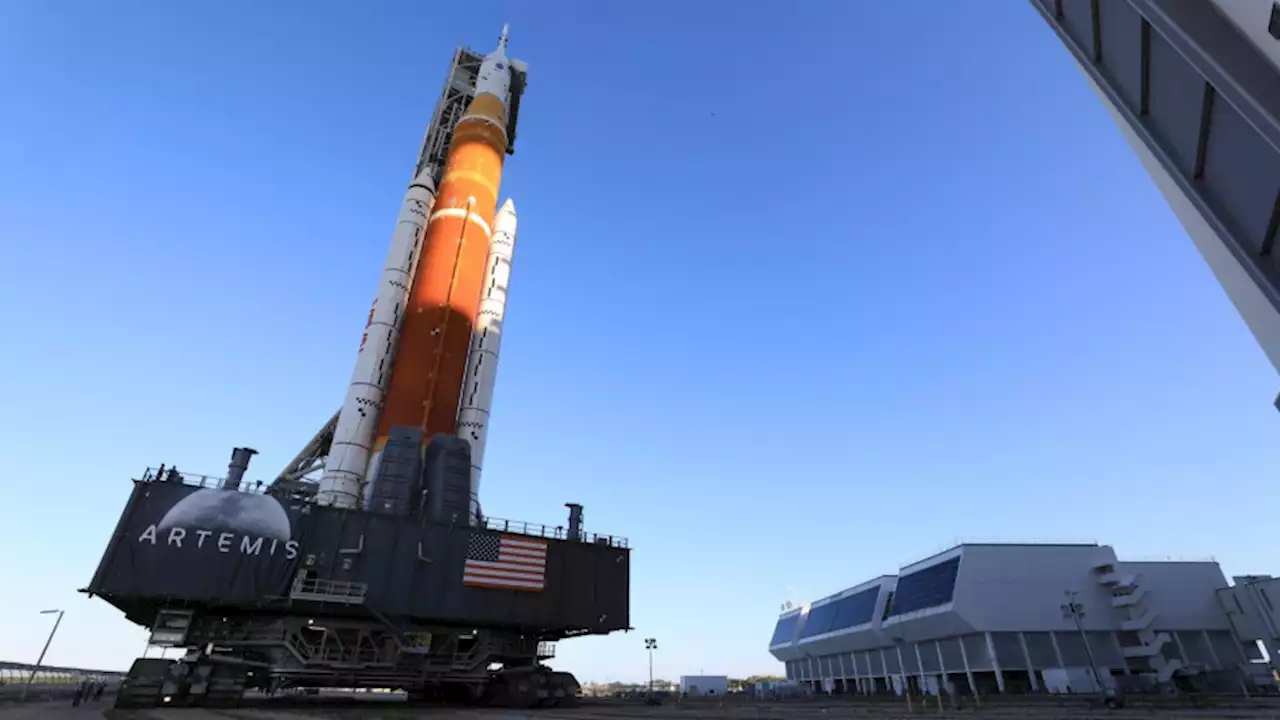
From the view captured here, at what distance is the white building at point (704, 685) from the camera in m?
72.8

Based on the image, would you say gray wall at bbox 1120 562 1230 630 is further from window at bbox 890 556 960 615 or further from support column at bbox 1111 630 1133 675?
window at bbox 890 556 960 615

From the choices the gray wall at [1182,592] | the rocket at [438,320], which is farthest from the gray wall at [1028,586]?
the rocket at [438,320]

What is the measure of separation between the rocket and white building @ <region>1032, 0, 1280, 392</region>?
3463 cm

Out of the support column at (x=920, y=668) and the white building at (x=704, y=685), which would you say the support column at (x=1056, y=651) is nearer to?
the support column at (x=920, y=668)

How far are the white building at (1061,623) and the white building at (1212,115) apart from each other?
5835 centimetres

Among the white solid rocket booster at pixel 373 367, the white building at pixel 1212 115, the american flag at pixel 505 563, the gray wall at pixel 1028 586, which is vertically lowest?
the white building at pixel 1212 115

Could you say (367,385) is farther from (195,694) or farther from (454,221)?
(195,694)

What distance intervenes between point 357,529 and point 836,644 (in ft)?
200

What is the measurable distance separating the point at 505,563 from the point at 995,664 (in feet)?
140

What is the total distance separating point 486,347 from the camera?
4188 cm

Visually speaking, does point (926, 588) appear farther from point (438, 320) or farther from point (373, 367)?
point (373, 367)

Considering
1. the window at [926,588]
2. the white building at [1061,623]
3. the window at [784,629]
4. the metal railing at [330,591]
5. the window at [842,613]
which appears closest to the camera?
the metal railing at [330,591]

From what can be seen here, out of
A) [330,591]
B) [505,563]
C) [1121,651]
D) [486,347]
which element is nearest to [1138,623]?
[1121,651]

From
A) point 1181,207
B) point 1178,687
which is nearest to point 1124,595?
point 1178,687
